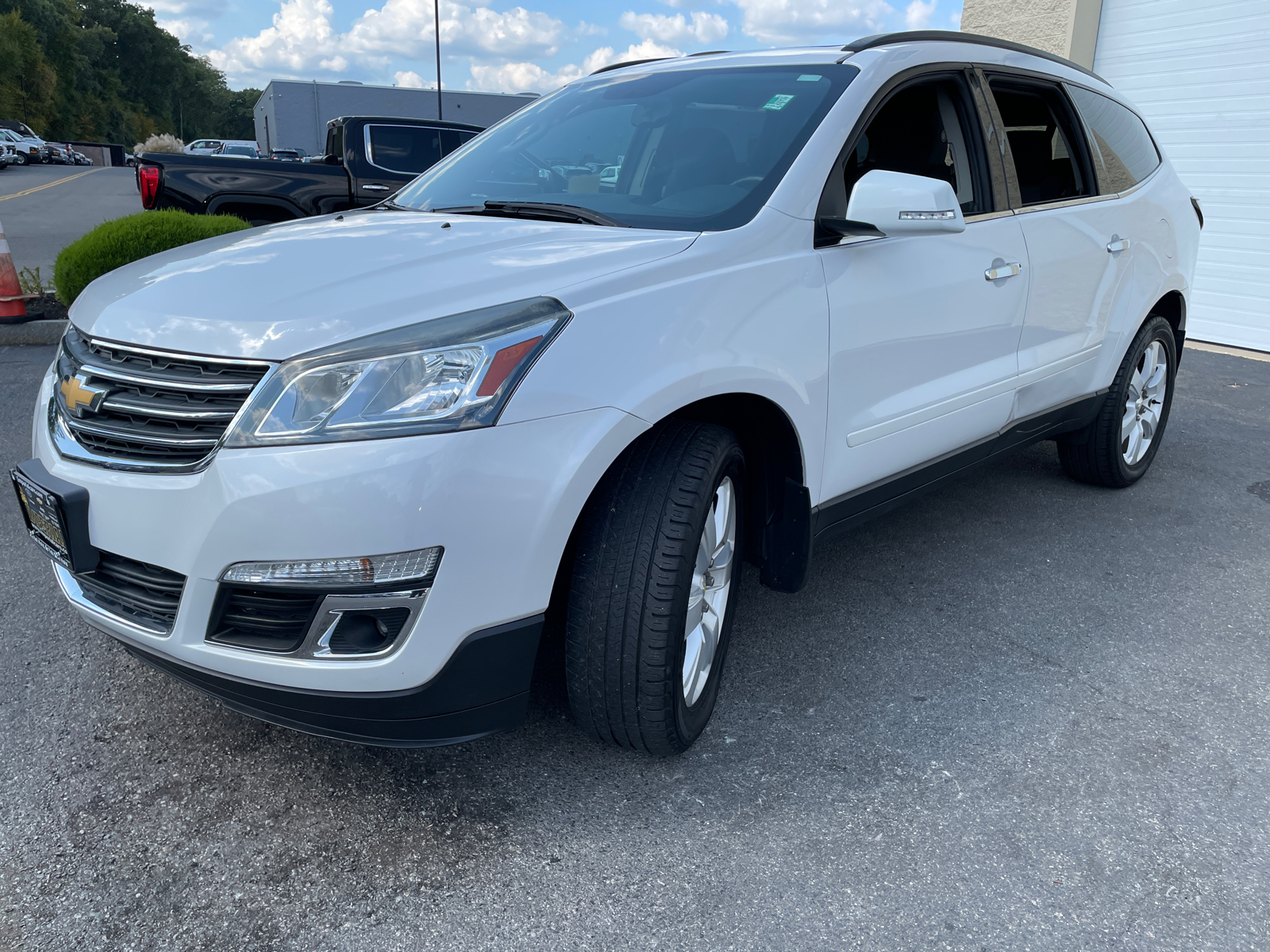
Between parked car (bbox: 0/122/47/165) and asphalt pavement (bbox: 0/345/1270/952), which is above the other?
parked car (bbox: 0/122/47/165)

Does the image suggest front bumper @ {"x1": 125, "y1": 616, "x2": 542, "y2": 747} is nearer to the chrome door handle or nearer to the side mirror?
the side mirror

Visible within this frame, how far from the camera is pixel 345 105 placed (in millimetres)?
51938

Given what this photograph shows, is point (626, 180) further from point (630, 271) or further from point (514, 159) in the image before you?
point (630, 271)

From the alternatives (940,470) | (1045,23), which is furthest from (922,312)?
(1045,23)

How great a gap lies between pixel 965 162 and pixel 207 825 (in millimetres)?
2864

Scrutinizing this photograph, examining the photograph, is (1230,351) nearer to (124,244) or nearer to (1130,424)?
(1130,424)

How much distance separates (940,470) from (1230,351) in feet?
24.4

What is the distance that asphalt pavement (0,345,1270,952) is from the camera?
1.84 metres

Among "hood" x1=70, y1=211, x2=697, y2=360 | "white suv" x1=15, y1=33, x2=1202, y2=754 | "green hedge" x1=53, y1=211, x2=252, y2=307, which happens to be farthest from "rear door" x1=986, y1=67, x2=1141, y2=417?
"green hedge" x1=53, y1=211, x2=252, y2=307

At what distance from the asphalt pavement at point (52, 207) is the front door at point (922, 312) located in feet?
30.4

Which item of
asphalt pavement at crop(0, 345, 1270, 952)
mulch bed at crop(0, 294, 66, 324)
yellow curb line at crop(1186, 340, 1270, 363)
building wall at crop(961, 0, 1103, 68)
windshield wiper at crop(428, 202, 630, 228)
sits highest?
building wall at crop(961, 0, 1103, 68)

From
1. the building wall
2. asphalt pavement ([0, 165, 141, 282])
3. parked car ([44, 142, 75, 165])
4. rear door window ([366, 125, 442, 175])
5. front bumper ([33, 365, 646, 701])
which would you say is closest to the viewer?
front bumper ([33, 365, 646, 701])

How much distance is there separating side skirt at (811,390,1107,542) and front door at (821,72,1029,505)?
3cm

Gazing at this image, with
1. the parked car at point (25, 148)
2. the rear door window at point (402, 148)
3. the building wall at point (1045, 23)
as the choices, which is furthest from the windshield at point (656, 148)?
the parked car at point (25, 148)
